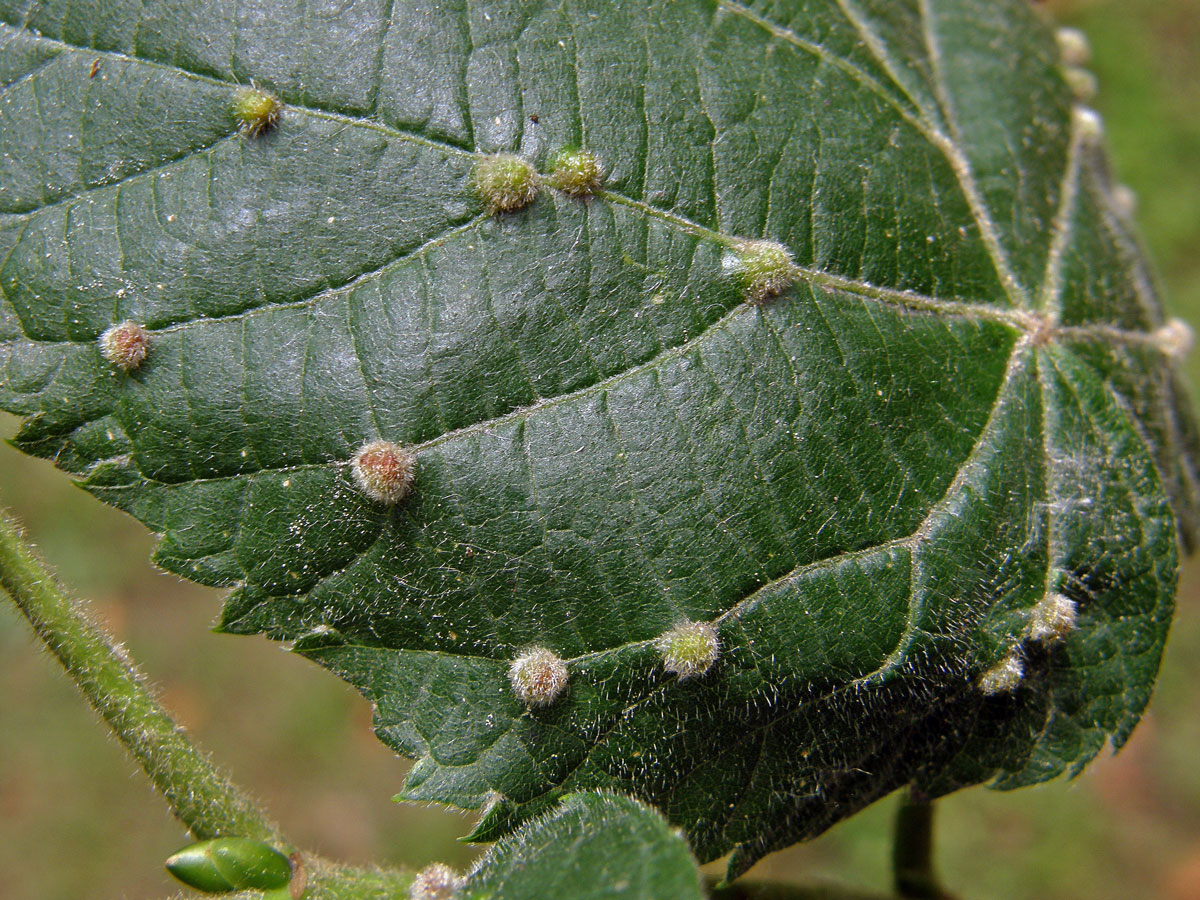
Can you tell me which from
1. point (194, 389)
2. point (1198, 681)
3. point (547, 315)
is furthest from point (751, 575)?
point (1198, 681)

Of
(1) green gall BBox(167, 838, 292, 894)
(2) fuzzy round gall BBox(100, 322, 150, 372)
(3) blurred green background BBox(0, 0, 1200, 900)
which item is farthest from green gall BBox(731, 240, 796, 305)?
(3) blurred green background BBox(0, 0, 1200, 900)

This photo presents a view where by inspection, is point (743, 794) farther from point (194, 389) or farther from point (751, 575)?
point (194, 389)

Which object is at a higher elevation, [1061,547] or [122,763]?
[1061,547]

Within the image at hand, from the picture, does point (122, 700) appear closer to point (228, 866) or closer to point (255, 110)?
point (228, 866)

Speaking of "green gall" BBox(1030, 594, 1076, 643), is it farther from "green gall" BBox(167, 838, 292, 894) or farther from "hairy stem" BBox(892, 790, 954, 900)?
"green gall" BBox(167, 838, 292, 894)

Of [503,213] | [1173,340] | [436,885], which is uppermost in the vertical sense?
[503,213]

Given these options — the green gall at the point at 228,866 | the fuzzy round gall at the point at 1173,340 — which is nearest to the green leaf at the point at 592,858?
the green gall at the point at 228,866

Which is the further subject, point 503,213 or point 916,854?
point 916,854

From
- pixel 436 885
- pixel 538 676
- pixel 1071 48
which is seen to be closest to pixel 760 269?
pixel 538 676
